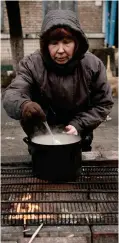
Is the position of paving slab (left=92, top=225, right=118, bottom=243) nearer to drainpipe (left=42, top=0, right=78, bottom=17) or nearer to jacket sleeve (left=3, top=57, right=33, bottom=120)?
jacket sleeve (left=3, top=57, right=33, bottom=120)

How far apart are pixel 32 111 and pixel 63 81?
68cm

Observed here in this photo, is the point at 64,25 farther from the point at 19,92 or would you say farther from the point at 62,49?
the point at 19,92

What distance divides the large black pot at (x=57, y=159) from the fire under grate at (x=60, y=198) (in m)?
0.15

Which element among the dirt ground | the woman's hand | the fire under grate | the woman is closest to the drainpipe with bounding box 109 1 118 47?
the dirt ground

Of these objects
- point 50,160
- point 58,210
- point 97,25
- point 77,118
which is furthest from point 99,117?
point 97,25

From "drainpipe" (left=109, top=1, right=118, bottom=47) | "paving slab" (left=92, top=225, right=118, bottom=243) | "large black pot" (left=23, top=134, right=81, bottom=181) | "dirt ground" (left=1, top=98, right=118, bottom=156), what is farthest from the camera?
"drainpipe" (left=109, top=1, right=118, bottom=47)

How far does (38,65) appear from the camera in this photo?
12.3 feet

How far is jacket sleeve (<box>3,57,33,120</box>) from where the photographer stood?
11.2ft

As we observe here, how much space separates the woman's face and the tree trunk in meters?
6.03

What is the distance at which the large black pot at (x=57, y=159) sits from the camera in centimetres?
322

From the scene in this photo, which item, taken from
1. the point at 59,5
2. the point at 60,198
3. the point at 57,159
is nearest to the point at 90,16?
the point at 59,5

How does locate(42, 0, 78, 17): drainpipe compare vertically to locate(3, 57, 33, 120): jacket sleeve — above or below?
above

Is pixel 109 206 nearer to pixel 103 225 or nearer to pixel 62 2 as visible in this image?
pixel 103 225

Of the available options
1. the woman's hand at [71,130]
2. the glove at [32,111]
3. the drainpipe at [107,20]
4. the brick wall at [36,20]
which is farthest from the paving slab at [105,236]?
the brick wall at [36,20]
